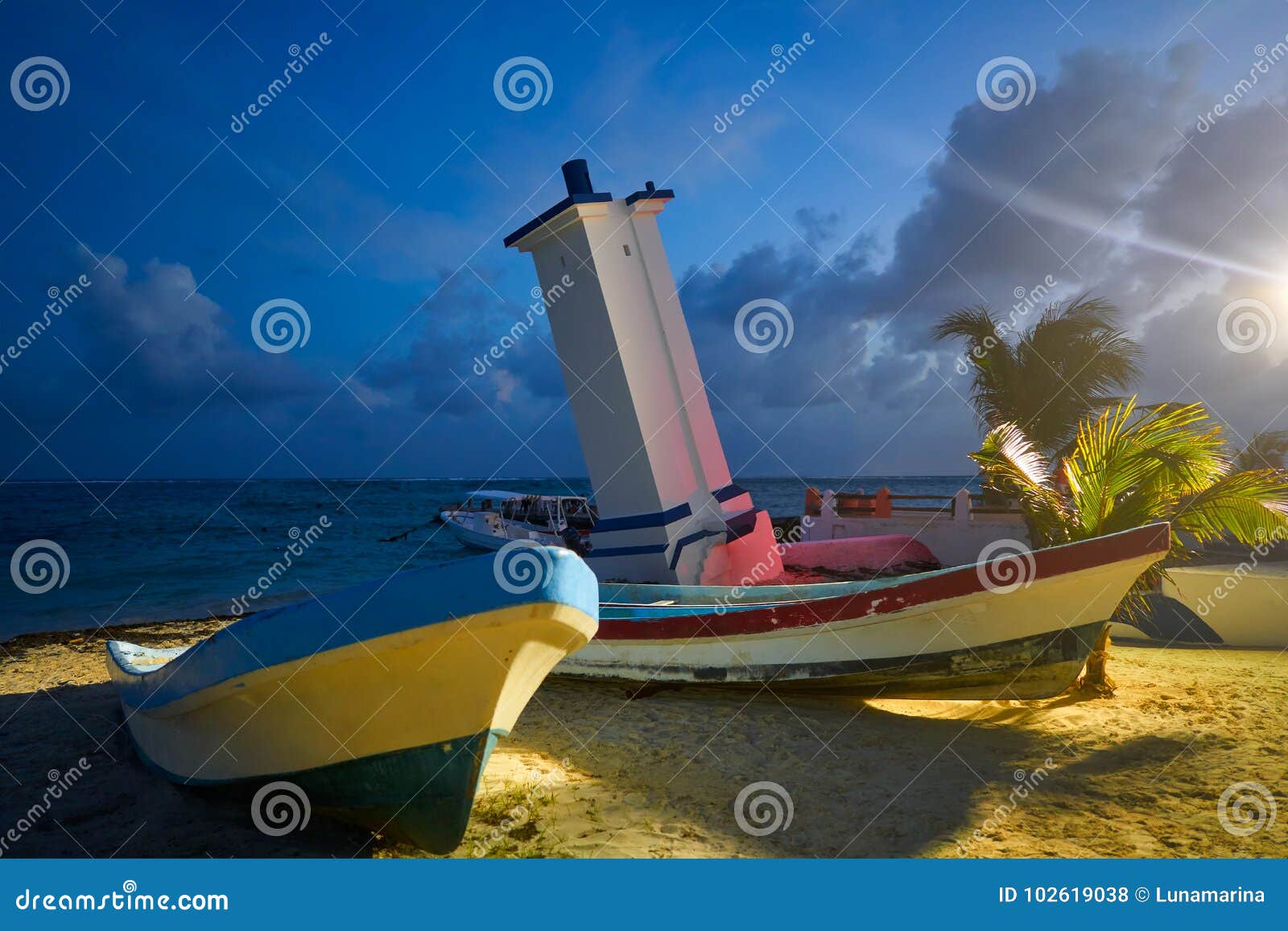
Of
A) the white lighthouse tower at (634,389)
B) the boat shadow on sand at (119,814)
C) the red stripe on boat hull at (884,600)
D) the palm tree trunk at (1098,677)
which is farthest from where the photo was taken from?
the white lighthouse tower at (634,389)

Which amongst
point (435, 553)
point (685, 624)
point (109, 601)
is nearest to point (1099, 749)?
point (685, 624)

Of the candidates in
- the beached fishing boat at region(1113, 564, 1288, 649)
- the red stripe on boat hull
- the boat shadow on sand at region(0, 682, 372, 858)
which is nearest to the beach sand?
the boat shadow on sand at region(0, 682, 372, 858)

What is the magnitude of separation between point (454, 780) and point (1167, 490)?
289 inches

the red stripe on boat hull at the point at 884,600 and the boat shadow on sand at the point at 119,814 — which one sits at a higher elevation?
the red stripe on boat hull at the point at 884,600

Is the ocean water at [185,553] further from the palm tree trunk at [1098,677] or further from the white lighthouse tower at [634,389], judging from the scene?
the palm tree trunk at [1098,677]

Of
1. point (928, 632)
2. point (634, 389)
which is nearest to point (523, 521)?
point (634, 389)

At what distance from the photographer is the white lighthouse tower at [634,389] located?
35.6 feet

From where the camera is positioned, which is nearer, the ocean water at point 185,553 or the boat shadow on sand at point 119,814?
the boat shadow on sand at point 119,814

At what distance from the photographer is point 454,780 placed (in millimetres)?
3922

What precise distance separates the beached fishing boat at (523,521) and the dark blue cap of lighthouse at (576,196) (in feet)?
37.6

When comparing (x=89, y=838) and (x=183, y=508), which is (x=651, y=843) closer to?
(x=89, y=838)

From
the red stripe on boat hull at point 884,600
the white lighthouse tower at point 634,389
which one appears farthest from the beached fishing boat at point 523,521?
the red stripe on boat hull at point 884,600

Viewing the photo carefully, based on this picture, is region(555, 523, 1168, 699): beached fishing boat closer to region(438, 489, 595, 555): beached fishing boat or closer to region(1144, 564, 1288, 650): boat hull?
region(1144, 564, 1288, 650): boat hull

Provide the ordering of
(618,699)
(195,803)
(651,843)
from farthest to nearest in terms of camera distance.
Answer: (618,699), (195,803), (651,843)
